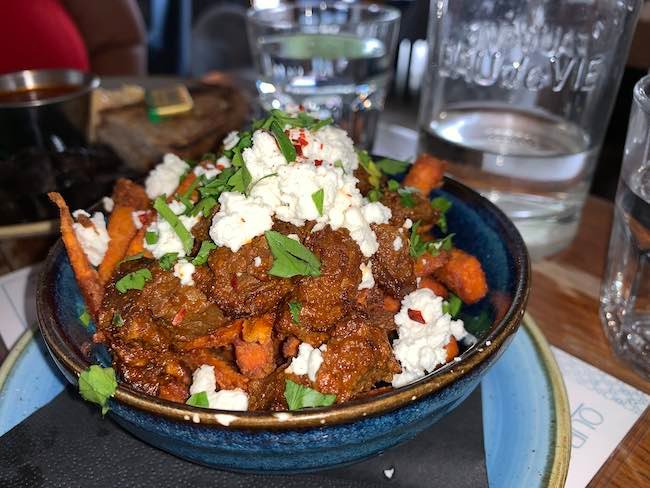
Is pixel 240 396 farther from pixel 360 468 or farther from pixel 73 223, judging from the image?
pixel 73 223

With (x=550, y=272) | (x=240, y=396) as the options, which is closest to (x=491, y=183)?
(x=550, y=272)

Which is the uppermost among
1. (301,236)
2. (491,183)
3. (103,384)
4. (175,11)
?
(301,236)

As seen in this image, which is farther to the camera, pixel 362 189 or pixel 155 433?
pixel 362 189

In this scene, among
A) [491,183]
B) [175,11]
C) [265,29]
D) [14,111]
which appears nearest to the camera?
[491,183]

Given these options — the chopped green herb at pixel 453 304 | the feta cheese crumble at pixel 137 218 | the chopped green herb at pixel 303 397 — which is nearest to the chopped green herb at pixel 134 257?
the feta cheese crumble at pixel 137 218

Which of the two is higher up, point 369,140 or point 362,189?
point 362,189

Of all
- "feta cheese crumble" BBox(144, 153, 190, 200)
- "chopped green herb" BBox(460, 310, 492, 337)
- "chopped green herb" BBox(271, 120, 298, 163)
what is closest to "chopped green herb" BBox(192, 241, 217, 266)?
"chopped green herb" BBox(271, 120, 298, 163)

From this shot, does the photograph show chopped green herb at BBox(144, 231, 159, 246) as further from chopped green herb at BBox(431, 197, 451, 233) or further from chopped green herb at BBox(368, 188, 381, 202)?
chopped green herb at BBox(431, 197, 451, 233)

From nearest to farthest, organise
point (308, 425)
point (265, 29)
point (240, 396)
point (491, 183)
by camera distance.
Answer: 1. point (308, 425)
2. point (240, 396)
3. point (491, 183)
4. point (265, 29)
